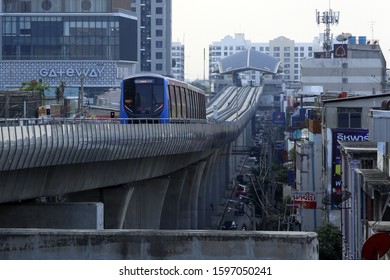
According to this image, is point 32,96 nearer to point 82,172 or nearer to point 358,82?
point 82,172

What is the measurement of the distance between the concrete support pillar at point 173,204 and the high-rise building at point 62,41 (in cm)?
8743

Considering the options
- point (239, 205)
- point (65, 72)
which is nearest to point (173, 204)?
point (239, 205)

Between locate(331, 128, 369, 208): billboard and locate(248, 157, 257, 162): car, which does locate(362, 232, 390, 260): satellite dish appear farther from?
locate(248, 157, 257, 162): car

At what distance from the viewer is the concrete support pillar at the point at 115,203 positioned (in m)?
41.3

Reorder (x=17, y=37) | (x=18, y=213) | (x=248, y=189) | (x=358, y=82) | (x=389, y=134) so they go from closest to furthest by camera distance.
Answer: (x=389, y=134) < (x=18, y=213) < (x=248, y=189) < (x=358, y=82) < (x=17, y=37)

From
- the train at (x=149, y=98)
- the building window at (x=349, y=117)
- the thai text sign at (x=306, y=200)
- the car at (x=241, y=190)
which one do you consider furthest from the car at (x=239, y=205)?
the train at (x=149, y=98)

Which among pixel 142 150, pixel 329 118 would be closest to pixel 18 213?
pixel 142 150

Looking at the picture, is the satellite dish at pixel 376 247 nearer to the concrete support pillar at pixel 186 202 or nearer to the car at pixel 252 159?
the concrete support pillar at pixel 186 202

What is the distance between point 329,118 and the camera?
55.1 m

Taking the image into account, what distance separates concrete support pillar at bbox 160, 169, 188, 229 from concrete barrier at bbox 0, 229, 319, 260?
42.2 m

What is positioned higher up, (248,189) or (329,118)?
(329,118)

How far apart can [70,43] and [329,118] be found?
9976 centimetres

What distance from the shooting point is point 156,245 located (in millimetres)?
19641

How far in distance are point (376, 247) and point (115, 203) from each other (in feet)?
73.5
